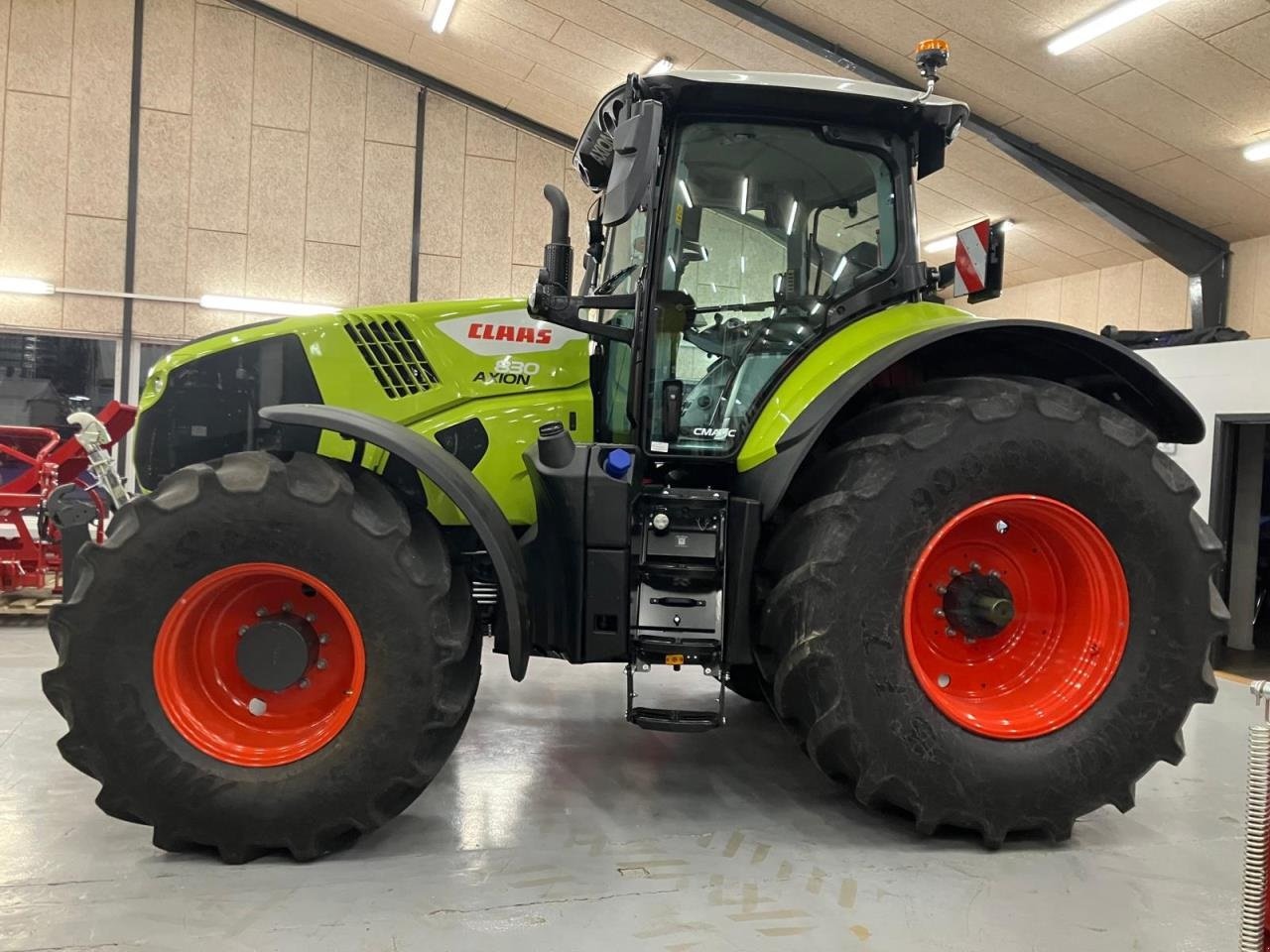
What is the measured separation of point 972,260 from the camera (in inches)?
112

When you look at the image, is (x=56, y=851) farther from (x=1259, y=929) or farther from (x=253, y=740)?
(x=1259, y=929)

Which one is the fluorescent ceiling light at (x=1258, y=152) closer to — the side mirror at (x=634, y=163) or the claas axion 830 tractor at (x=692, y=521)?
the claas axion 830 tractor at (x=692, y=521)

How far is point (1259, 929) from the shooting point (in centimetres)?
162

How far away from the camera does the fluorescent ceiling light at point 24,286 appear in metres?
9.17

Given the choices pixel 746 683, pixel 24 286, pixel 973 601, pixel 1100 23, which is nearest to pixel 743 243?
pixel 973 601

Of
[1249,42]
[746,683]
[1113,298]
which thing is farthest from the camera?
[1113,298]

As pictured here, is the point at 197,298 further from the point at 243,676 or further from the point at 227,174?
the point at 243,676

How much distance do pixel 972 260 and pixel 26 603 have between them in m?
6.01

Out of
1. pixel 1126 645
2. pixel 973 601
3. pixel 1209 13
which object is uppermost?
pixel 1209 13

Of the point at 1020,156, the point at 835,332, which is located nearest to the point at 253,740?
the point at 835,332

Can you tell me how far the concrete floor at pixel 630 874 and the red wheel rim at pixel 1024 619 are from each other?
44 centimetres

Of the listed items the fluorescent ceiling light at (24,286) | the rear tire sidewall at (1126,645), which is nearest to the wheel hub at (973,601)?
the rear tire sidewall at (1126,645)

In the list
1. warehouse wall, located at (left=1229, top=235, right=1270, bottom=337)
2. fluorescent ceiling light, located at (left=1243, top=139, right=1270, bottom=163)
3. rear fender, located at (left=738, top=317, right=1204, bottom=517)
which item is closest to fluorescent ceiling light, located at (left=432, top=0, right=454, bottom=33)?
fluorescent ceiling light, located at (left=1243, top=139, right=1270, bottom=163)

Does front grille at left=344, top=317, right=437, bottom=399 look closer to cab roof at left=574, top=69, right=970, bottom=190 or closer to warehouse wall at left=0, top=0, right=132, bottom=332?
cab roof at left=574, top=69, right=970, bottom=190
